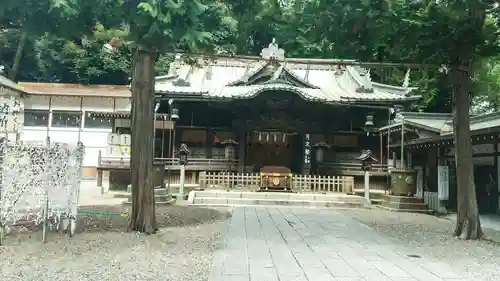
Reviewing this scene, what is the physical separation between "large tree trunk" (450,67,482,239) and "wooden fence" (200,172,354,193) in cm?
872

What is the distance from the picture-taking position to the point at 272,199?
16.5 meters

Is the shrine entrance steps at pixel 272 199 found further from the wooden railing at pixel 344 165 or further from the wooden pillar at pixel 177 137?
the wooden pillar at pixel 177 137

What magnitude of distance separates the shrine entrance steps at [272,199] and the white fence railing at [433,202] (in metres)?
2.50

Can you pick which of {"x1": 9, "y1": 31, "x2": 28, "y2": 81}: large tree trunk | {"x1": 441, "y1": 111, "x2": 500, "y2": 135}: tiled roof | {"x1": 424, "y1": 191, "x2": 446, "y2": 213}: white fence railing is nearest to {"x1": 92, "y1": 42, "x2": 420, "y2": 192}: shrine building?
{"x1": 441, "y1": 111, "x2": 500, "y2": 135}: tiled roof

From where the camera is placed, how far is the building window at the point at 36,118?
3272 cm

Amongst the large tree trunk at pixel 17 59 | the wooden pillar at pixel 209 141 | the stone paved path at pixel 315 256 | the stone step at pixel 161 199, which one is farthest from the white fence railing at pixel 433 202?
the large tree trunk at pixel 17 59

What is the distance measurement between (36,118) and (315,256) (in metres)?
32.3

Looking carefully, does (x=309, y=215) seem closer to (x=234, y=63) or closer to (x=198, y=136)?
(x=198, y=136)

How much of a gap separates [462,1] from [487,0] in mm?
535

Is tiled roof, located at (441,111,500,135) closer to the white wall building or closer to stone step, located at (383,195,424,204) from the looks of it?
stone step, located at (383,195,424,204)

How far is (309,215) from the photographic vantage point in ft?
43.0

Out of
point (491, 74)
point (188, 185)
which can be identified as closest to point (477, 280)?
point (188, 185)

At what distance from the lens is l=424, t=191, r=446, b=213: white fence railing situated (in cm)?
1538

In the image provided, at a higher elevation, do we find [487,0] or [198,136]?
[487,0]
